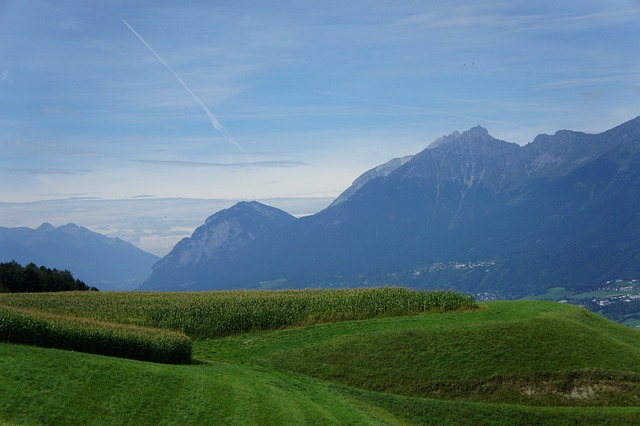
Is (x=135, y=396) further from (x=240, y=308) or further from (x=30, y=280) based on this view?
(x=30, y=280)

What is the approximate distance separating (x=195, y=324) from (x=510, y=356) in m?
27.8

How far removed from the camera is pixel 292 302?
6100cm

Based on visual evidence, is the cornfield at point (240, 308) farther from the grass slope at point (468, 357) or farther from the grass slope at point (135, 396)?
the grass slope at point (135, 396)

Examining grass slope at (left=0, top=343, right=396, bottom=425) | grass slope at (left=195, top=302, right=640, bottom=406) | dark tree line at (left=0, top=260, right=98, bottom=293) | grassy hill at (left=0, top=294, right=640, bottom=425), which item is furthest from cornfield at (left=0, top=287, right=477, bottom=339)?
dark tree line at (left=0, top=260, right=98, bottom=293)

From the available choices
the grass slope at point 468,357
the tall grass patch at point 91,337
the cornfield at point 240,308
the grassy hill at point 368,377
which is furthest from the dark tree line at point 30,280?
the grassy hill at point 368,377

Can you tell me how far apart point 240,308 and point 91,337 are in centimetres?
2103

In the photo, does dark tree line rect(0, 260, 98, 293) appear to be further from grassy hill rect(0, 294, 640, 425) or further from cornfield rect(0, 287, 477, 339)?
grassy hill rect(0, 294, 640, 425)

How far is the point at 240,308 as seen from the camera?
58219 millimetres

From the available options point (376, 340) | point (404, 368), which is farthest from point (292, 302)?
point (404, 368)

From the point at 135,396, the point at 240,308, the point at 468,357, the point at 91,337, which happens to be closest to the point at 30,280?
the point at 240,308

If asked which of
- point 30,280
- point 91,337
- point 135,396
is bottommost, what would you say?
point 135,396

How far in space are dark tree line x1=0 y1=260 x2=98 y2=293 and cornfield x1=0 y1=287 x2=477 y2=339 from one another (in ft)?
110

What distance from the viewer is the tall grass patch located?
117 ft

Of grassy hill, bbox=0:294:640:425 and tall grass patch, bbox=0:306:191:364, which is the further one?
tall grass patch, bbox=0:306:191:364
